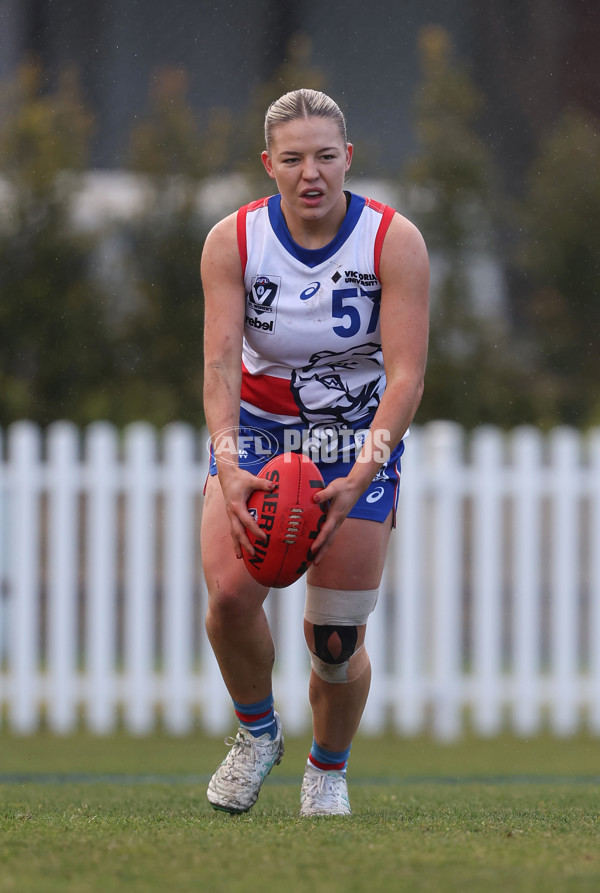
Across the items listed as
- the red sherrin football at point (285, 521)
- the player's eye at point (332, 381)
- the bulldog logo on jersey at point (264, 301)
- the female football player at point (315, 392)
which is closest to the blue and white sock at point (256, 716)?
the female football player at point (315, 392)

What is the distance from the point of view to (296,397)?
347 cm

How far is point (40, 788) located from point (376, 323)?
249 centimetres

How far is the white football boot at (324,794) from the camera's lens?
350 cm

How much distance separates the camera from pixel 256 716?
3518 millimetres

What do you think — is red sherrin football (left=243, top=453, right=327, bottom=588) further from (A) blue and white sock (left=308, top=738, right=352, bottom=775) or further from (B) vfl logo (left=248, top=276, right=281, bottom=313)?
(A) blue and white sock (left=308, top=738, right=352, bottom=775)

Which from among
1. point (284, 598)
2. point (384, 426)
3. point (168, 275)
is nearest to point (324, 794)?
point (384, 426)

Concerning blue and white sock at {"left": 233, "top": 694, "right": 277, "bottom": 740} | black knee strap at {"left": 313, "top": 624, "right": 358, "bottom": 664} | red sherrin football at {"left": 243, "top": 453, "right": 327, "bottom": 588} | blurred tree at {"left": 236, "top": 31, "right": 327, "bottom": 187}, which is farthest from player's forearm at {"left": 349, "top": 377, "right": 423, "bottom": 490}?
blurred tree at {"left": 236, "top": 31, "right": 327, "bottom": 187}

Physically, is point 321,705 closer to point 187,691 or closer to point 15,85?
point 187,691

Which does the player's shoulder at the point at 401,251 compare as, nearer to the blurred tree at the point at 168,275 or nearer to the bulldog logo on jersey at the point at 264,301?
the bulldog logo on jersey at the point at 264,301

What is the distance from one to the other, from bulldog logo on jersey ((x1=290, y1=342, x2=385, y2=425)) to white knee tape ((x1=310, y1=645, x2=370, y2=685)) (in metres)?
0.69

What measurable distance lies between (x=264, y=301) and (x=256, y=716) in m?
1.19

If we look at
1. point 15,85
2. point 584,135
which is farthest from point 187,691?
point 584,135

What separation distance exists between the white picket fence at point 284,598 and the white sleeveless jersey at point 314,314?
3363 mm

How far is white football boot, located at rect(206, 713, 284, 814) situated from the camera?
345 cm
